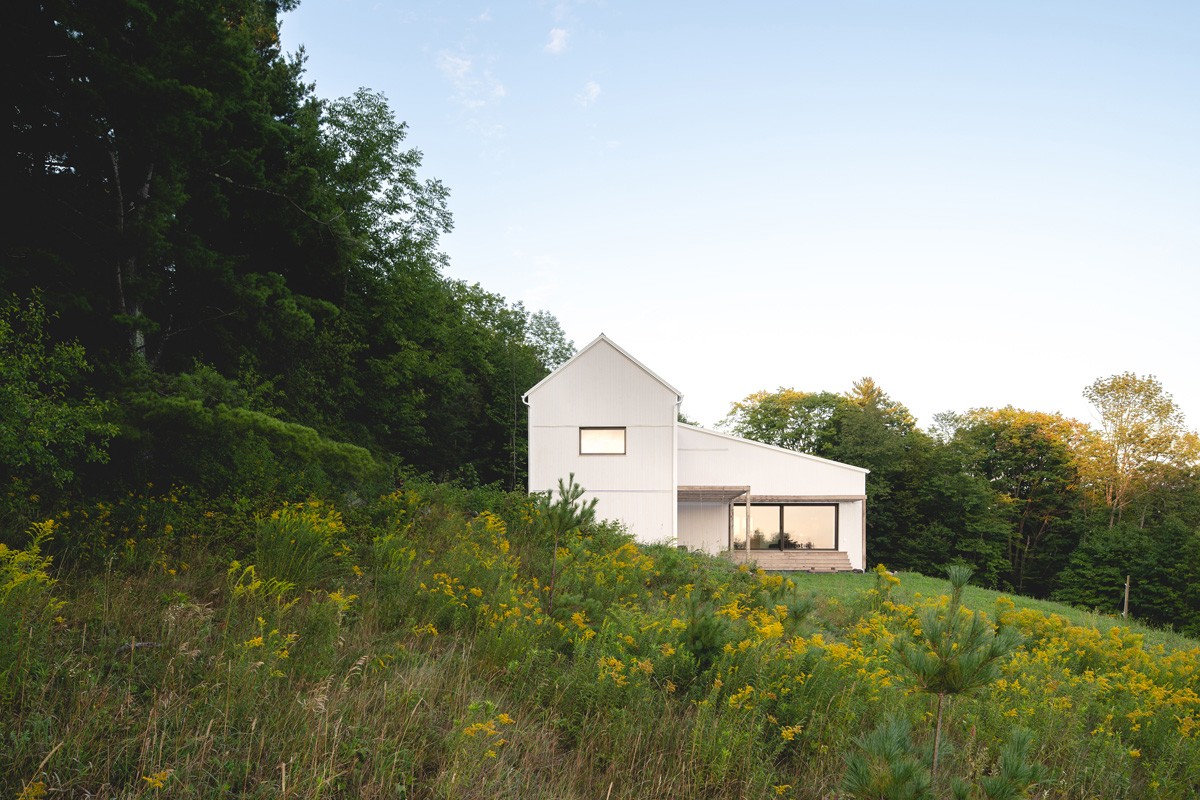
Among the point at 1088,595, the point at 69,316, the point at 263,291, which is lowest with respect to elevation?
the point at 1088,595

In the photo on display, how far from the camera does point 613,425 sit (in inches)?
712

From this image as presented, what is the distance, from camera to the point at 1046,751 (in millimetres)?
4180

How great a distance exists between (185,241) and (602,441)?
12044 mm

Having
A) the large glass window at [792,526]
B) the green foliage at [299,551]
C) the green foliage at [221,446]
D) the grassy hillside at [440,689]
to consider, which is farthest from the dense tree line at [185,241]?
the large glass window at [792,526]

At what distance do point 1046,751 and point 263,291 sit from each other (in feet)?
33.3

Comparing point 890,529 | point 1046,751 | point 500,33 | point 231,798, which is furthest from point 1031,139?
point 890,529

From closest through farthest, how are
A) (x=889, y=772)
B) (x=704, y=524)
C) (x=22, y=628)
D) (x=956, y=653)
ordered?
(x=889, y=772)
(x=956, y=653)
(x=22, y=628)
(x=704, y=524)

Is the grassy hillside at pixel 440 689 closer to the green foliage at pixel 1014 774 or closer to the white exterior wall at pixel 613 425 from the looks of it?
the green foliage at pixel 1014 774

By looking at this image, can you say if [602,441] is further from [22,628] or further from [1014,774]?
[1014,774]

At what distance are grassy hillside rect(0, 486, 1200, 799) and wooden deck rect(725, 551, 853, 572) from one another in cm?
1559

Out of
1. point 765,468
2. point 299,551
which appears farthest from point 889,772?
point 765,468

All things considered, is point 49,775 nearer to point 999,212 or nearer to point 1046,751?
point 1046,751

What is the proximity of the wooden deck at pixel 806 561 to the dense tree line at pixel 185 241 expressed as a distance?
14.8 metres

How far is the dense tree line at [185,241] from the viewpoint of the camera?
5742mm
